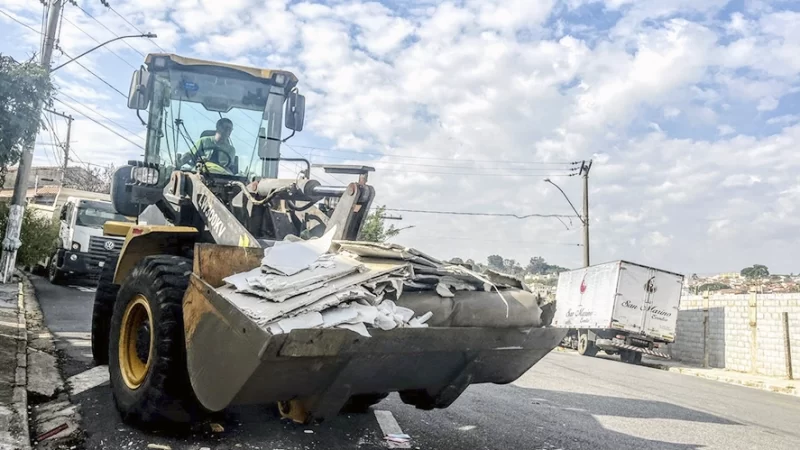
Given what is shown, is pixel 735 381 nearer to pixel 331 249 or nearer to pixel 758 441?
pixel 758 441

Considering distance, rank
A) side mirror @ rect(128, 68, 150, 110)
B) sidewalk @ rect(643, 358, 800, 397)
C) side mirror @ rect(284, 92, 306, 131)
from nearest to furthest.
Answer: side mirror @ rect(128, 68, 150, 110) < side mirror @ rect(284, 92, 306, 131) < sidewalk @ rect(643, 358, 800, 397)

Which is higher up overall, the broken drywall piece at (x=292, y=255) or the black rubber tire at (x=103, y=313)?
the broken drywall piece at (x=292, y=255)

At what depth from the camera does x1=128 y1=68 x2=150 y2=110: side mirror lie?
5945mm

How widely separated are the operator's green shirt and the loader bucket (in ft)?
8.71

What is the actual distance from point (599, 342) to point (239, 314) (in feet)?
56.6

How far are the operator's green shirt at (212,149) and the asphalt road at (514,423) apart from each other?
7.69 ft

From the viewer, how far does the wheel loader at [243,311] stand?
3266 millimetres

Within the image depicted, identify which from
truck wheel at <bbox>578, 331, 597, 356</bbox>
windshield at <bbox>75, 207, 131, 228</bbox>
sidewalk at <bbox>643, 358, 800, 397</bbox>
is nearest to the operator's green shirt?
windshield at <bbox>75, 207, 131, 228</bbox>

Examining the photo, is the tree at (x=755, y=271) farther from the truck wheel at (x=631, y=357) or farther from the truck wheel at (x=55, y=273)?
the truck wheel at (x=55, y=273)

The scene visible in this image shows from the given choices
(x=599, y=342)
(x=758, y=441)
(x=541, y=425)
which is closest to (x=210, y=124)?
(x=541, y=425)

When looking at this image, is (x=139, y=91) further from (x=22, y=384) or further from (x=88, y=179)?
(x=88, y=179)

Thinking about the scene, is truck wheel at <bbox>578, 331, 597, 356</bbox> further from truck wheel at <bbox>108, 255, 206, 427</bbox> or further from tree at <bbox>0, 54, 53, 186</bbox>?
truck wheel at <bbox>108, 255, 206, 427</bbox>

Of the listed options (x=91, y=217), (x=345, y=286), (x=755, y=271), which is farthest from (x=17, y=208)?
(x=755, y=271)

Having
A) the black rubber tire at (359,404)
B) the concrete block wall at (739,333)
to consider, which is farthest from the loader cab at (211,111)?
the concrete block wall at (739,333)
